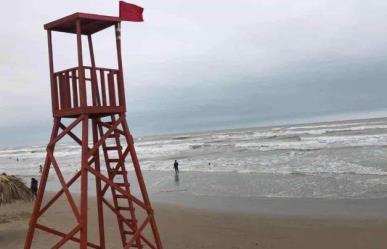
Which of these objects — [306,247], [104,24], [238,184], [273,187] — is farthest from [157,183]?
[104,24]

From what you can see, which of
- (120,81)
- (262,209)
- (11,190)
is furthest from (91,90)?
(262,209)

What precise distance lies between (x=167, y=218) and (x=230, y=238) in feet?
16.4

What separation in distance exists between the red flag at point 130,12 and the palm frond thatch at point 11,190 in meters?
8.42

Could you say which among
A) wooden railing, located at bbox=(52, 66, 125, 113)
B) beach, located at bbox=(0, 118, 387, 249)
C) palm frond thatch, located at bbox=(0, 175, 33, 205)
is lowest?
beach, located at bbox=(0, 118, 387, 249)

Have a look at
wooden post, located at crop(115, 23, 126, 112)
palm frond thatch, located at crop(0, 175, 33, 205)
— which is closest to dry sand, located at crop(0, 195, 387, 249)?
palm frond thatch, located at crop(0, 175, 33, 205)

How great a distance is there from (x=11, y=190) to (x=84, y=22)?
8281mm

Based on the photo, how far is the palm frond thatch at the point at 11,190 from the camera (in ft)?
45.4

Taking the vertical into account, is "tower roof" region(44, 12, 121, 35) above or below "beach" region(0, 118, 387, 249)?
above

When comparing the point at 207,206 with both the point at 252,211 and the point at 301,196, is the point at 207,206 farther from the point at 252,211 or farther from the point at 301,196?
the point at 301,196

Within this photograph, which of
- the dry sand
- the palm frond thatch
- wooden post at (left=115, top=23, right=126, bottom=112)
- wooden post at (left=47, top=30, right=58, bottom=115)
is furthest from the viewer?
the palm frond thatch

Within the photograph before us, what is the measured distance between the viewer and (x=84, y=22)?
7.88 meters

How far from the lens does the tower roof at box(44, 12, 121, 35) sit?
24.0ft

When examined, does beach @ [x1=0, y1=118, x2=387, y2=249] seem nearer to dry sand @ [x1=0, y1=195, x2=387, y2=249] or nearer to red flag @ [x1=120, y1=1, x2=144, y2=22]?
dry sand @ [x1=0, y1=195, x2=387, y2=249]

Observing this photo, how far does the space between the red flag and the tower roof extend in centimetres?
17
